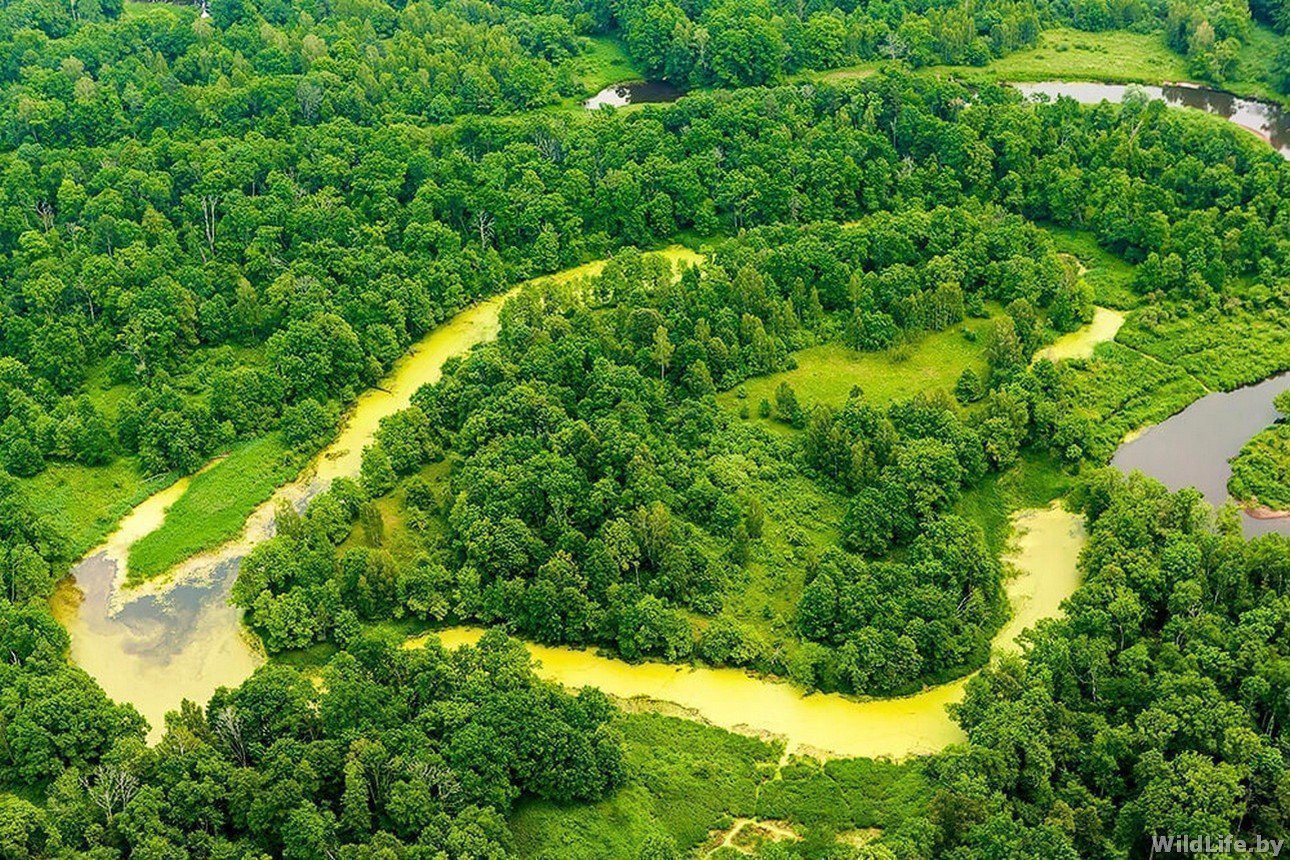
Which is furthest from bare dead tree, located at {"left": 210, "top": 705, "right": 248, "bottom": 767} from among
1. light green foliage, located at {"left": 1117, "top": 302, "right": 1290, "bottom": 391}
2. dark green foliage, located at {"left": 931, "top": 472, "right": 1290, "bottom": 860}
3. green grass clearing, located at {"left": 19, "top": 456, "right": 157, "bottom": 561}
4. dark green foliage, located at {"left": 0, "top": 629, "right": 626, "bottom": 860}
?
light green foliage, located at {"left": 1117, "top": 302, "right": 1290, "bottom": 391}

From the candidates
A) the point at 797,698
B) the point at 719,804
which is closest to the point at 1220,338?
the point at 797,698

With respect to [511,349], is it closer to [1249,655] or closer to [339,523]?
[339,523]

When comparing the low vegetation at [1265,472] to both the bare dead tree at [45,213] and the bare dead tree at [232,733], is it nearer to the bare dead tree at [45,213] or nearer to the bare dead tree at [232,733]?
the bare dead tree at [232,733]

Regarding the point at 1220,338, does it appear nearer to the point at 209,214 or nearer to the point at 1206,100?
the point at 1206,100

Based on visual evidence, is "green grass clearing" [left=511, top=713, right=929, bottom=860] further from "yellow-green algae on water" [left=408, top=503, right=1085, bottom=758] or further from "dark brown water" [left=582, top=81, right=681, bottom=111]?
"dark brown water" [left=582, top=81, right=681, bottom=111]

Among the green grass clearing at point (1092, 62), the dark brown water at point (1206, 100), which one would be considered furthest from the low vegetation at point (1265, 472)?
the green grass clearing at point (1092, 62)

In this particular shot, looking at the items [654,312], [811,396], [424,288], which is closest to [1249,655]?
[811,396]
